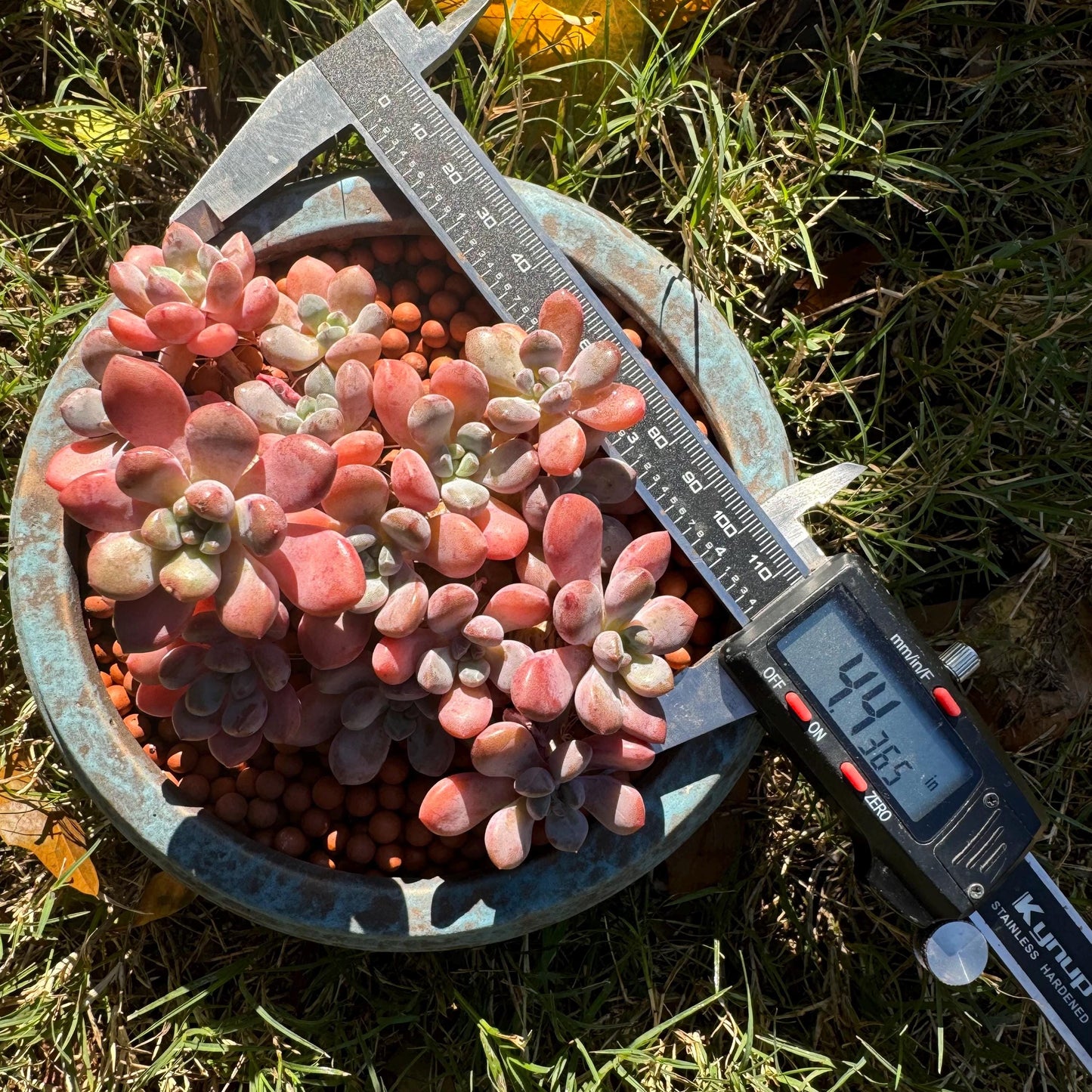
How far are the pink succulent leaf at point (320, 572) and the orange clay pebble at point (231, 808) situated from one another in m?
0.43

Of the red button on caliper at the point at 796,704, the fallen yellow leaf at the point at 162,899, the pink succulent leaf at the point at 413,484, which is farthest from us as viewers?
the fallen yellow leaf at the point at 162,899

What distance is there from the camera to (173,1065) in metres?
1.57

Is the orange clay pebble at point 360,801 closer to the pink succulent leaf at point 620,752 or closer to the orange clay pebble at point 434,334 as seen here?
the pink succulent leaf at point 620,752

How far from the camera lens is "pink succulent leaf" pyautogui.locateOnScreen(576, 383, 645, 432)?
108 cm

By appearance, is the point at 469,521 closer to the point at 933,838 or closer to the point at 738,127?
the point at 933,838

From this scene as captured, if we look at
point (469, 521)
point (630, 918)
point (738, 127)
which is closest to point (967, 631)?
point (630, 918)

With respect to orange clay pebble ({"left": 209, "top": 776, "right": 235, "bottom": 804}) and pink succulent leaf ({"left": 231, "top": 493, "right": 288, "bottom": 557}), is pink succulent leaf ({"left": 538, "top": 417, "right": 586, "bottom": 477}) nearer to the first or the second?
pink succulent leaf ({"left": 231, "top": 493, "right": 288, "bottom": 557})

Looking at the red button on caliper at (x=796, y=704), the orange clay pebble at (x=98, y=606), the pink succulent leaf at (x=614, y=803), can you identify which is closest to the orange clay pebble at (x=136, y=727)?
Result: the orange clay pebble at (x=98, y=606)

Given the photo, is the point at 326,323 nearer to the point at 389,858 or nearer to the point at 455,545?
the point at 455,545

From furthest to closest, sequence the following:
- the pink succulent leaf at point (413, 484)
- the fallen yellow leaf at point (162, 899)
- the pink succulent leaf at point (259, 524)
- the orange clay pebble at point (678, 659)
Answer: the fallen yellow leaf at point (162, 899), the orange clay pebble at point (678, 659), the pink succulent leaf at point (413, 484), the pink succulent leaf at point (259, 524)

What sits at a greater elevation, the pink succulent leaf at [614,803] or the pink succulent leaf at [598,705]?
the pink succulent leaf at [598,705]

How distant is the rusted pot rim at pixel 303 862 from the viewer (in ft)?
3.97

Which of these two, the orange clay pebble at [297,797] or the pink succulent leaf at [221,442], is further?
the orange clay pebble at [297,797]

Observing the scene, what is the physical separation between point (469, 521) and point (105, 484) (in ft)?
1.08
